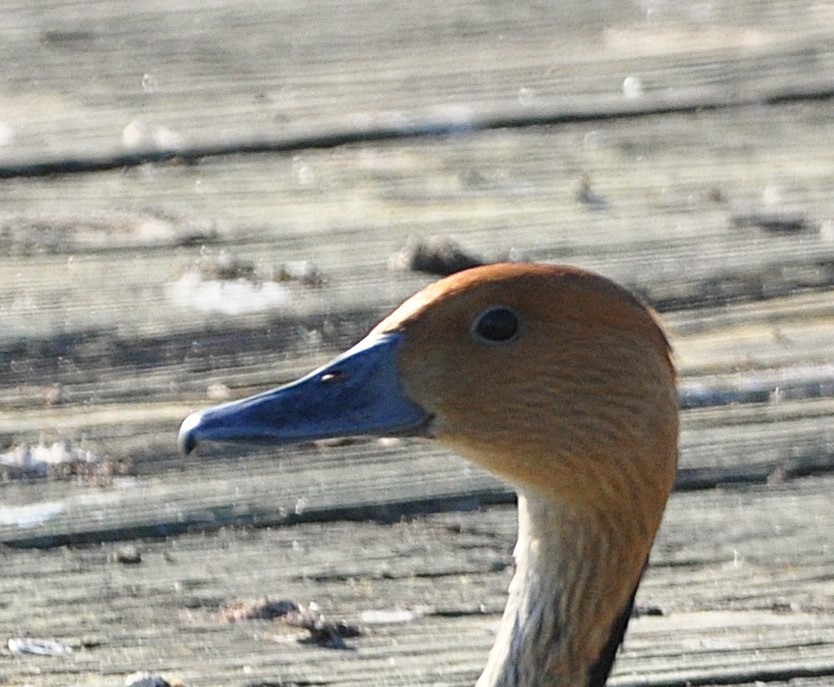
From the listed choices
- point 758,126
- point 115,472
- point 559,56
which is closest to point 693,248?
point 758,126

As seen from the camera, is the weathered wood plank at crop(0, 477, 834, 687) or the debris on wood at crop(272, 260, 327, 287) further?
the debris on wood at crop(272, 260, 327, 287)

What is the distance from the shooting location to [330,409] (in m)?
3.38

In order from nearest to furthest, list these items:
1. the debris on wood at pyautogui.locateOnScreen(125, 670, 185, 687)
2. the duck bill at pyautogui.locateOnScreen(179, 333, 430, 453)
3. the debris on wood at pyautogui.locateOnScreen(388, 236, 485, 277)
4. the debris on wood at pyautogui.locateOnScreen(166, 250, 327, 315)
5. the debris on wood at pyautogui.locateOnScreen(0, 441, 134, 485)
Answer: the duck bill at pyautogui.locateOnScreen(179, 333, 430, 453), the debris on wood at pyautogui.locateOnScreen(125, 670, 185, 687), the debris on wood at pyautogui.locateOnScreen(0, 441, 134, 485), the debris on wood at pyautogui.locateOnScreen(166, 250, 327, 315), the debris on wood at pyautogui.locateOnScreen(388, 236, 485, 277)

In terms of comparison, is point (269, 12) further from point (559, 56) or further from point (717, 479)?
point (717, 479)

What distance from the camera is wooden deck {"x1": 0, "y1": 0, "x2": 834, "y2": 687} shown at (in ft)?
11.9

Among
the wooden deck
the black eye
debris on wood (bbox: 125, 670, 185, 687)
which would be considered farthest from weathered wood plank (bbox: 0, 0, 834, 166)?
debris on wood (bbox: 125, 670, 185, 687)

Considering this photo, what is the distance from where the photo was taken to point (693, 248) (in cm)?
470

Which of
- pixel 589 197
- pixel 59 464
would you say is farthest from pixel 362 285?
pixel 59 464

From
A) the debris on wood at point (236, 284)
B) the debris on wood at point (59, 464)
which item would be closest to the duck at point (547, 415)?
the debris on wood at point (59, 464)

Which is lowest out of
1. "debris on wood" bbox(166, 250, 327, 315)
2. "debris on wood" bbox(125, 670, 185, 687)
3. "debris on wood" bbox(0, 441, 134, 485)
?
"debris on wood" bbox(125, 670, 185, 687)

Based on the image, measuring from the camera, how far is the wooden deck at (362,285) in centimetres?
362

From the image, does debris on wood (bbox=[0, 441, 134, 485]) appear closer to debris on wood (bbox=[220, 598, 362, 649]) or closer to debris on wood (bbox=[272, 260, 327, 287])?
debris on wood (bbox=[220, 598, 362, 649])

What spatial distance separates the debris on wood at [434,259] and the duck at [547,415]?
105 cm

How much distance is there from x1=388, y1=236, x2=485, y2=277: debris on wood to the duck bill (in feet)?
3.58
